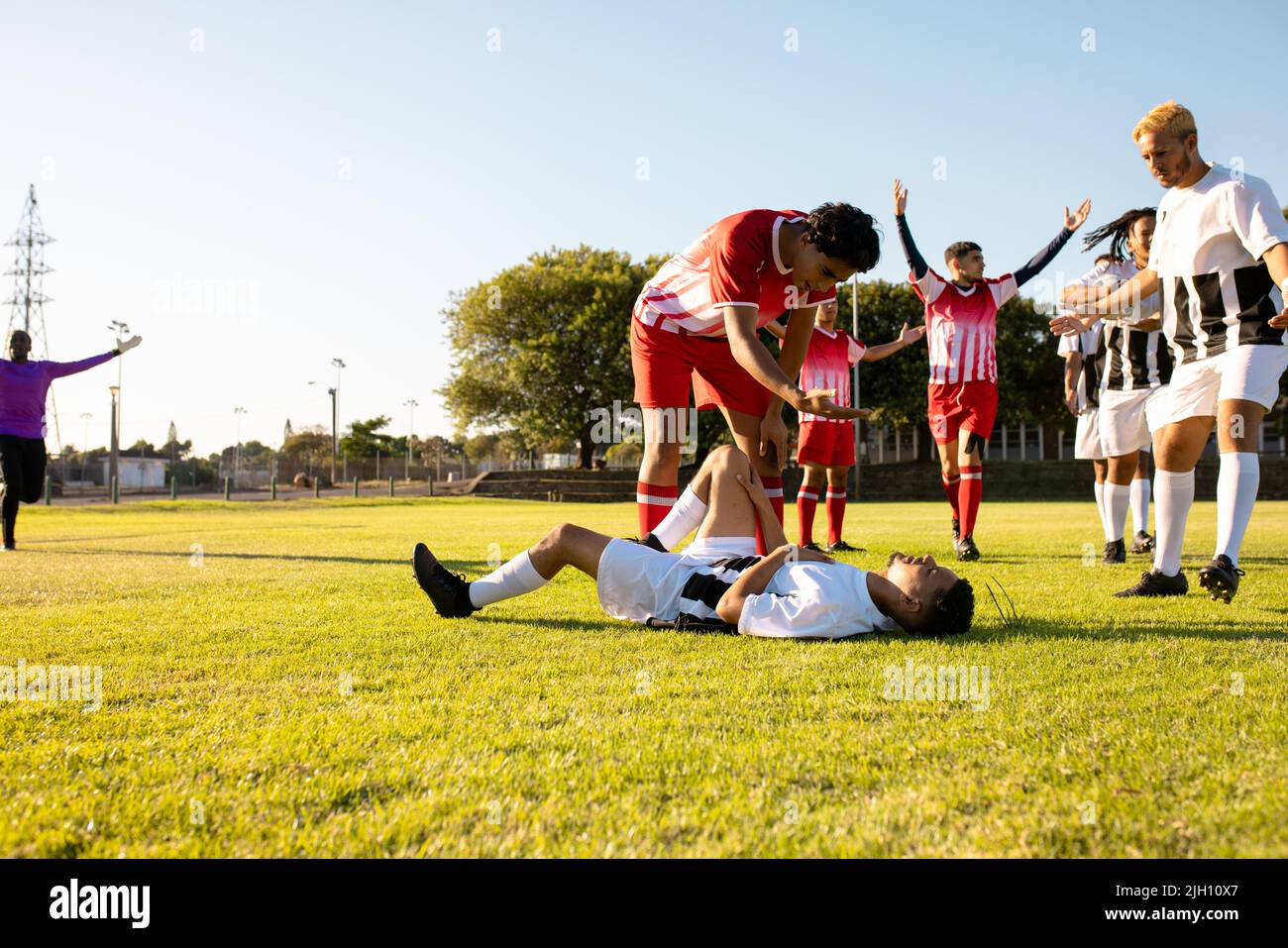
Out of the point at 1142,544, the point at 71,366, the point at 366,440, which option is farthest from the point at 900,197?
the point at 366,440

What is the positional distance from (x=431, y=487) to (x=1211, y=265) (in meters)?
44.0

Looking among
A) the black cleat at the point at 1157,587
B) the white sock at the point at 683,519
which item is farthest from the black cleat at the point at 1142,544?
the white sock at the point at 683,519

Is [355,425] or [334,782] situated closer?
[334,782]

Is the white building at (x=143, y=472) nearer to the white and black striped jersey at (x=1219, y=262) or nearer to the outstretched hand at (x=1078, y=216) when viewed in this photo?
the outstretched hand at (x=1078, y=216)

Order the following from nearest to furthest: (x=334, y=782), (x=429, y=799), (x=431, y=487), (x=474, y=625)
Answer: (x=429, y=799)
(x=334, y=782)
(x=474, y=625)
(x=431, y=487)

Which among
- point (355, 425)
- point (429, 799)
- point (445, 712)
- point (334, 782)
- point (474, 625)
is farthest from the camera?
point (355, 425)

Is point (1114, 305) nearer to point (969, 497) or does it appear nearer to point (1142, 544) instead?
point (969, 497)

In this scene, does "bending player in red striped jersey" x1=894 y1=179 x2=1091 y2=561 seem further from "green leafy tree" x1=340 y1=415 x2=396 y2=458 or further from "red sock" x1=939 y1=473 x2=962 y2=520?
"green leafy tree" x1=340 y1=415 x2=396 y2=458

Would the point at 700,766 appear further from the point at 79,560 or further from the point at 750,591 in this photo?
the point at 79,560

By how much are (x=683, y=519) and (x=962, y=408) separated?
4.95 m

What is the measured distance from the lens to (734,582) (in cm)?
389

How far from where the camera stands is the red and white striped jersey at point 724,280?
182 inches

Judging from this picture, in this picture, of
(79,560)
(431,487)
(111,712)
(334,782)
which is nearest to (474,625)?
(111,712)
